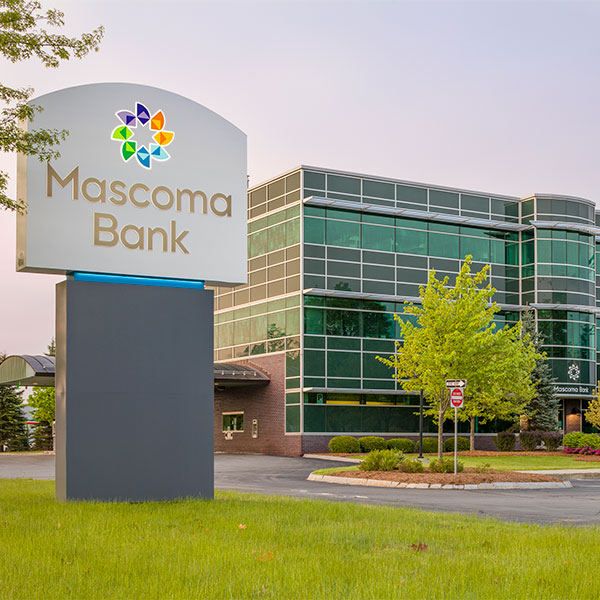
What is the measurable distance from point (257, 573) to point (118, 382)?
24.4ft

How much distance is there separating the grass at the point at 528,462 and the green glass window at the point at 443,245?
11348 mm

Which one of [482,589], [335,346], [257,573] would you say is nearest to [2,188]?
[257,573]

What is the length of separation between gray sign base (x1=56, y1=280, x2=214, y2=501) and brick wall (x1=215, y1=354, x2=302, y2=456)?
27071 mm

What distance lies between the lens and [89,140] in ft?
47.6

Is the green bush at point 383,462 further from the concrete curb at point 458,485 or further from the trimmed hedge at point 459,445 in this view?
the trimmed hedge at point 459,445

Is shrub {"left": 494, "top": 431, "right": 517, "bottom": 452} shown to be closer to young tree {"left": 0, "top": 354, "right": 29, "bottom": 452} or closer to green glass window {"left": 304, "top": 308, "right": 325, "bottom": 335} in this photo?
green glass window {"left": 304, "top": 308, "right": 325, "bottom": 335}

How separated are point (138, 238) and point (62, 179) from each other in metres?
1.56

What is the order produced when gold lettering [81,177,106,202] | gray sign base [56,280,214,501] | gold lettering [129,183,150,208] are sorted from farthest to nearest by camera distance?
1. gold lettering [129,183,150,208]
2. gold lettering [81,177,106,202]
3. gray sign base [56,280,214,501]

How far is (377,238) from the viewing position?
4450 centimetres

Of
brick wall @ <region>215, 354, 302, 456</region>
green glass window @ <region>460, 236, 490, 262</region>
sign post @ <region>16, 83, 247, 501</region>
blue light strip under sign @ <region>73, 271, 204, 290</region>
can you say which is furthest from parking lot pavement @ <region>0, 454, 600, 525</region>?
green glass window @ <region>460, 236, 490, 262</region>

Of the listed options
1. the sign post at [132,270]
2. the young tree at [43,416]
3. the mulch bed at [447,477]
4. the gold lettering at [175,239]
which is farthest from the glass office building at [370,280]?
the gold lettering at [175,239]

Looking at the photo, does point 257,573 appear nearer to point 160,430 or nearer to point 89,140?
point 160,430

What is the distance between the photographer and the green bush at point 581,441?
4109cm

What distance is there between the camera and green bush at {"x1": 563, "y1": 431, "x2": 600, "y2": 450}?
41094 millimetres
